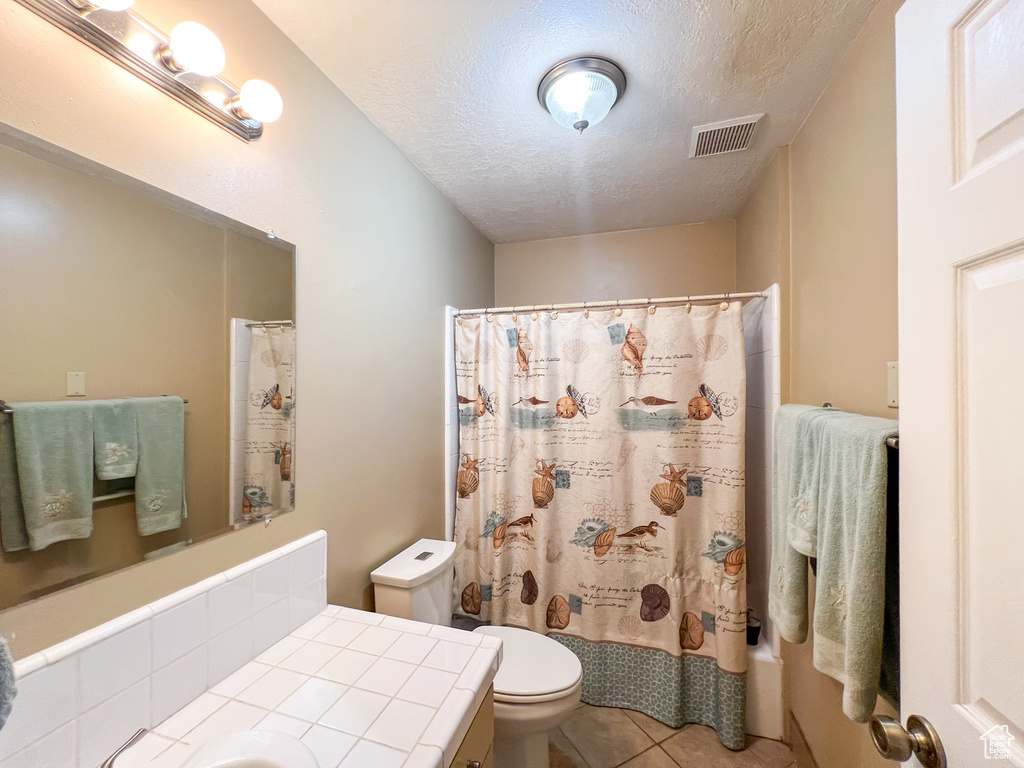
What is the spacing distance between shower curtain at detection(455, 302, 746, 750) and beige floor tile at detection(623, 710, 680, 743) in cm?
4

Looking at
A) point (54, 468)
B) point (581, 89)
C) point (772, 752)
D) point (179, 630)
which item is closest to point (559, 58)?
point (581, 89)

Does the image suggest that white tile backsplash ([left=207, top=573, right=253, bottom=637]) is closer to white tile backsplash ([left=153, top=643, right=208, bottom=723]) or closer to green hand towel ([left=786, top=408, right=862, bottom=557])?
white tile backsplash ([left=153, top=643, right=208, bottom=723])

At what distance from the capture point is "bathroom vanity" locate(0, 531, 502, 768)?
66 centimetres

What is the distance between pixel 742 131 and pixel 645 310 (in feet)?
2.41

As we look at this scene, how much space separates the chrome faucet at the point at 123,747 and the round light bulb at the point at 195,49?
1.27 meters

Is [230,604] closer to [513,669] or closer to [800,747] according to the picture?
[513,669]

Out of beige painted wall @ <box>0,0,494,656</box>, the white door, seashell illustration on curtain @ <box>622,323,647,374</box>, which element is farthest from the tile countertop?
seashell illustration on curtain @ <box>622,323,647,374</box>

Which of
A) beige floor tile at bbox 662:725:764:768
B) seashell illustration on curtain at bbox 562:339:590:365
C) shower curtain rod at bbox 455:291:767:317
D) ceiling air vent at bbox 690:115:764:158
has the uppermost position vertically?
ceiling air vent at bbox 690:115:764:158

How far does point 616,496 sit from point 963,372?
4.52 ft

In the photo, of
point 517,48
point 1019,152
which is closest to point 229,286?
point 517,48

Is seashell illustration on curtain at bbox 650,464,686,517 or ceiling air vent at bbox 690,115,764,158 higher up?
ceiling air vent at bbox 690,115,764,158

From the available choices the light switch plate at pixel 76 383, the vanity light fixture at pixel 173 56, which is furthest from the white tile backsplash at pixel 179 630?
the vanity light fixture at pixel 173 56

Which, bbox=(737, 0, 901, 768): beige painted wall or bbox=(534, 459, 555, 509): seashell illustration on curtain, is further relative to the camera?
bbox=(534, 459, 555, 509): seashell illustration on curtain

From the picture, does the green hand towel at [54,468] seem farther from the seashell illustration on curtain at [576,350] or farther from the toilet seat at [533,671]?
the seashell illustration on curtain at [576,350]
